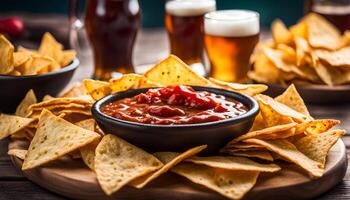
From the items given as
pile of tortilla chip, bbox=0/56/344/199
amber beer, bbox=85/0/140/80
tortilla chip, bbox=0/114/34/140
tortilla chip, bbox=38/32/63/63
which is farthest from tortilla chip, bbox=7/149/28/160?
amber beer, bbox=85/0/140/80

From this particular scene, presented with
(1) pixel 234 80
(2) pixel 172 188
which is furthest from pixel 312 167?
(1) pixel 234 80

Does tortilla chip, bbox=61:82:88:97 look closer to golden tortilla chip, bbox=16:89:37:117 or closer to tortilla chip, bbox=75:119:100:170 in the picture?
golden tortilla chip, bbox=16:89:37:117

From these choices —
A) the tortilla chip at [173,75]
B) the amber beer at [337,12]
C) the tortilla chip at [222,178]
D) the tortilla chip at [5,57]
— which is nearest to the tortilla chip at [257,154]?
the tortilla chip at [222,178]

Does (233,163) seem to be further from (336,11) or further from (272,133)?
(336,11)

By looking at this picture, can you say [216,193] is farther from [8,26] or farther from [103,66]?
[8,26]

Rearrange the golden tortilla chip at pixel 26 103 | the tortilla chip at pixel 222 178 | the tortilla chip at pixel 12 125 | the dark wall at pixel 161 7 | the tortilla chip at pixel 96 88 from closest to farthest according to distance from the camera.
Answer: the tortilla chip at pixel 222 178 → the tortilla chip at pixel 12 125 → the tortilla chip at pixel 96 88 → the golden tortilla chip at pixel 26 103 → the dark wall at pixel 161 7

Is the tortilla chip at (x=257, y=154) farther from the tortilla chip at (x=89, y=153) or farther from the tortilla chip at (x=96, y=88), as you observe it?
the tortilla chip at (x=96, y=88)
